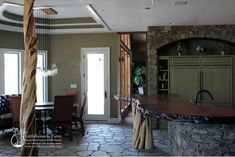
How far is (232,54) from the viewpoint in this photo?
301 inches

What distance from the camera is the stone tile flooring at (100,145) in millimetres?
5016

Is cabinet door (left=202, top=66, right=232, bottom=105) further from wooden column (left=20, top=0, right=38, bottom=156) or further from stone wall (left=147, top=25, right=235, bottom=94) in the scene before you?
wooden column (left=20, top=0, right=38, bottom=156)

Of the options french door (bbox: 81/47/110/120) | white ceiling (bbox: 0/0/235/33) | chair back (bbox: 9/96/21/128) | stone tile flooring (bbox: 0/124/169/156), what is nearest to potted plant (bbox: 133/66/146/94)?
french door (bbox: 81/47/110/120)

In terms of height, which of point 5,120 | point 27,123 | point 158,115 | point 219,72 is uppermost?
point 219,72

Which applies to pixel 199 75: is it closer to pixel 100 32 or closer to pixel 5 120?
pixel 100 32

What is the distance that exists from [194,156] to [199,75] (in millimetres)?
4957

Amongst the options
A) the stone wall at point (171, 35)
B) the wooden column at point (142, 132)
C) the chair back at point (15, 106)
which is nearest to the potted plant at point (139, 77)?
the stone wall at point (171, 35)

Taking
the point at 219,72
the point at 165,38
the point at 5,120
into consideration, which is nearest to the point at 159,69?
the point at 165,38

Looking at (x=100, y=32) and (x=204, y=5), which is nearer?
(x=204, y=5)

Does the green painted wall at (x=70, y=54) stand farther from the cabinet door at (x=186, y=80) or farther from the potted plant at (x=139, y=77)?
the potted plant at (x=139, y=77)

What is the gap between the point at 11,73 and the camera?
325 inches

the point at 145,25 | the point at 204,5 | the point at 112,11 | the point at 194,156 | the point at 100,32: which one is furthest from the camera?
the point at 100,32

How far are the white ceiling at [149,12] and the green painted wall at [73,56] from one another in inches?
38.5

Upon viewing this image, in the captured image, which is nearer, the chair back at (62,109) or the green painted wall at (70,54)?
the chair back at (62,109)
